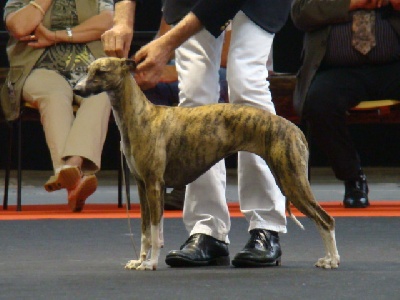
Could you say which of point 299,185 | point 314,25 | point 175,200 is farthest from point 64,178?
point 299,185

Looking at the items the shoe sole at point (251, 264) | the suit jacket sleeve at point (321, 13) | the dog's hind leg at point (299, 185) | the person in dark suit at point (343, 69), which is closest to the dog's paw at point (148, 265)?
the shoe sole at point (251, 264)

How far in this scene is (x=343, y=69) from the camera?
196 inches

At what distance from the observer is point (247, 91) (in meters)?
3.08

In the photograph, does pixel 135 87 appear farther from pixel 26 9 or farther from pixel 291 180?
pixel 26 9

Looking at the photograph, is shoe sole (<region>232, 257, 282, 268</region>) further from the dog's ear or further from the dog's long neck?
the dog's ear

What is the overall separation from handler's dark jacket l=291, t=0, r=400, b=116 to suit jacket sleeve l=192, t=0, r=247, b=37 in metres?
1.93

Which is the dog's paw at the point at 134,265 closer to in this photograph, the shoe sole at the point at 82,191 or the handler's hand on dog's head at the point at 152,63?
the handler's hand on dog's head at the point at 152,63

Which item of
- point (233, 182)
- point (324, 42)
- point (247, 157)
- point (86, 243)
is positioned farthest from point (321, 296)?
point (233, 182)

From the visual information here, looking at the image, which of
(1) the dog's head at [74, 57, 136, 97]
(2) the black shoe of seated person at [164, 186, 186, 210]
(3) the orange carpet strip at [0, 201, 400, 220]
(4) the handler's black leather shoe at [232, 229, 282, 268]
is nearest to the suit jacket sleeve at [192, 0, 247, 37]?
(1) the dog's head at [74, 57, 136, 97]

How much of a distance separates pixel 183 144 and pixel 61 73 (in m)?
2.12

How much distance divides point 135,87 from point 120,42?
127 mm

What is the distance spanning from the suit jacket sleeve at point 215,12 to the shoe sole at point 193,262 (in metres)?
0.62

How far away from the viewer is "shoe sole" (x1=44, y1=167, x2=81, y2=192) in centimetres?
462

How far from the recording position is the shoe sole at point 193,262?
306 centimetres
